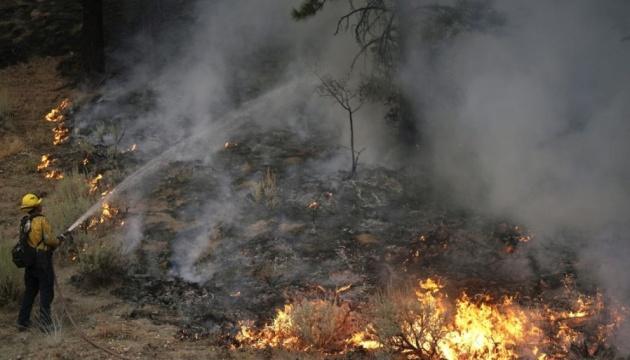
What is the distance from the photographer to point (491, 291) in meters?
6.64

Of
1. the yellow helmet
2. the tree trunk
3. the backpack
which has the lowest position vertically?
the backpack

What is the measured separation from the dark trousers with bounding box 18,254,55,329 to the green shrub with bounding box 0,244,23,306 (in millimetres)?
606

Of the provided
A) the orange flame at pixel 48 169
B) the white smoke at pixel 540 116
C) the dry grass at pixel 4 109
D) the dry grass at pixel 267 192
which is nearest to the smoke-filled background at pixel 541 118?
the white smoke at pixel 540 116

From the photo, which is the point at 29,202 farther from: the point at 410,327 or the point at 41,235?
the point at 410,327

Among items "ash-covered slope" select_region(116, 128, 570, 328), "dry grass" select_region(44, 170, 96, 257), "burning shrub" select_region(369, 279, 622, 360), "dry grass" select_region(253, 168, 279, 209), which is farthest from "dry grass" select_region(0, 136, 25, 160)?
"burning shrub" select_region(369, 279, 622, 360)

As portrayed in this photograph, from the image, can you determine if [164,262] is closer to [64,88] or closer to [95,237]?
[95,237]

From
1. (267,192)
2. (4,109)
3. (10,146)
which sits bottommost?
(267,192)

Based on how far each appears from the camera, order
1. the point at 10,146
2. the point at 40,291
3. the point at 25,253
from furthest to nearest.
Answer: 1. the point at 10,146
2. the point at 40,291
3. the point at 25,253

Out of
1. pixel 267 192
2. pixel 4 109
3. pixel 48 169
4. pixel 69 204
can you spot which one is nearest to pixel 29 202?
pixel 69 204

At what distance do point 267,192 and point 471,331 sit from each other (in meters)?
4.14

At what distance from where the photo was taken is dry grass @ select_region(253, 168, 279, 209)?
8.99 meters

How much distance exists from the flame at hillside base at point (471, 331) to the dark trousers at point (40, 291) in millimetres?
2079

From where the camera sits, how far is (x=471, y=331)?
5.97 metres

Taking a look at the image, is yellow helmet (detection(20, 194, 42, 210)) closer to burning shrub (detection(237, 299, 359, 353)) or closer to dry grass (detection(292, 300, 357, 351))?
burning shrub (detection(237, 299, 359, 353))
